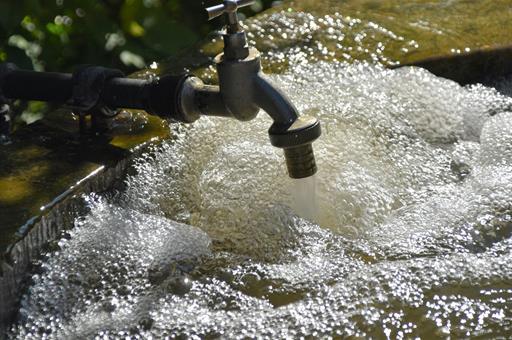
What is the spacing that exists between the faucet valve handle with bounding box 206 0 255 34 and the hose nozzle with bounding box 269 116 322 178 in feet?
0.82

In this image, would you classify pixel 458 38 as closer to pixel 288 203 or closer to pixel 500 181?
pixel 500 181

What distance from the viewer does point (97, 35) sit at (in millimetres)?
3166

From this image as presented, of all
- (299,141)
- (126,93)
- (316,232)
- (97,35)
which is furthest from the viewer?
(97,35)

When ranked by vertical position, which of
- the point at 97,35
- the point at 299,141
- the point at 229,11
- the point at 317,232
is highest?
the point at 229,11

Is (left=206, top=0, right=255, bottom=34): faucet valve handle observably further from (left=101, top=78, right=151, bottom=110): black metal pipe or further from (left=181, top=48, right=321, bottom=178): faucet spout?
(left=101, top=78, right=151, bottom=110): black metal pipe

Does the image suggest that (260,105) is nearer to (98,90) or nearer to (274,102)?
(274,102)

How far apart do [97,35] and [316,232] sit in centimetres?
147

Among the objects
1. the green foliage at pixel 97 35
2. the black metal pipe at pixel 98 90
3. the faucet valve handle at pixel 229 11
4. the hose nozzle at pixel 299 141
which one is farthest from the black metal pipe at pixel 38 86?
the green foliage at pixel 97 35

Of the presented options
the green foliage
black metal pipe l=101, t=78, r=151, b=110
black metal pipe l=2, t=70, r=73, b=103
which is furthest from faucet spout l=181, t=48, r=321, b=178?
the green foliage

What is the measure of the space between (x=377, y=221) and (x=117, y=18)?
1552 mm

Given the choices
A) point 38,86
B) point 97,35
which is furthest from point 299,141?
point 97,35

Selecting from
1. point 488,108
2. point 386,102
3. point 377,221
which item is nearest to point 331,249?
point 377,221

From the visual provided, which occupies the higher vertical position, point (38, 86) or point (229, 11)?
point (229, 11)

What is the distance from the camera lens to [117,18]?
128 inches
